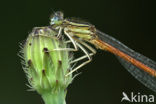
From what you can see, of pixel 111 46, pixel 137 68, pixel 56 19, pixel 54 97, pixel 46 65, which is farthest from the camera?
pixel 137 68

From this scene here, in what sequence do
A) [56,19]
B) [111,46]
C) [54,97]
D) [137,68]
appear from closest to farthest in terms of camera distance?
1. [54,97]
2. [56,19]
3. [111,46]
4. [137,68]

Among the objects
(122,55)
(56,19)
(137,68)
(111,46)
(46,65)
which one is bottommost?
(137,68)

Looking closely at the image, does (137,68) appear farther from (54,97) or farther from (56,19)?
(54,97)

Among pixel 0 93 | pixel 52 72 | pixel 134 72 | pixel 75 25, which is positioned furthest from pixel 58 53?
Answer: pixel 0 93

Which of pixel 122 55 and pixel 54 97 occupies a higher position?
pixel 54 97

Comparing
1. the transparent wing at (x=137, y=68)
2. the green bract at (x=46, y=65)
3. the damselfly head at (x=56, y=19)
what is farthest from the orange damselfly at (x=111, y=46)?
the green bract at (x=46, y=65)

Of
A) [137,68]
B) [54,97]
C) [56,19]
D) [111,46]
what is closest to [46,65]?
[54,97]

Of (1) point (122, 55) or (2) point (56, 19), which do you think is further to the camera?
(1) point (122, 55)

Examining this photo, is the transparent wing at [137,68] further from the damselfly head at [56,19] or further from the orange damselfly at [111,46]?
the damselfly head at [56,19]

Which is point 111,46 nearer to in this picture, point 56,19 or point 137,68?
point 137,68
